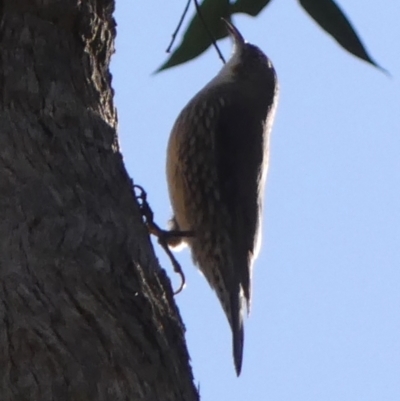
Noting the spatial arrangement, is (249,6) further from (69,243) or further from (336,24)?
(69,243)

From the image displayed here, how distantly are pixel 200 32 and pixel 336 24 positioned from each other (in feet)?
1.62

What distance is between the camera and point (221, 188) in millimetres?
3682

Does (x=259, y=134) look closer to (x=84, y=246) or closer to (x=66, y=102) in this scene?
(x=66, y=102)

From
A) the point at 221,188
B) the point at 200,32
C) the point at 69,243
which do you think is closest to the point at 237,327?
the point at 221,188

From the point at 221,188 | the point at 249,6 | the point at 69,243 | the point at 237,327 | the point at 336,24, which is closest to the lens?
the point at 69,243

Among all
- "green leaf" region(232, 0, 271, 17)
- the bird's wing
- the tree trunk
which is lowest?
the tree trunk

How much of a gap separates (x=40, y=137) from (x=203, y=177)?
1.39m

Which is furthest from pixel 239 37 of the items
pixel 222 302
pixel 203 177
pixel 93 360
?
pixel 93 360

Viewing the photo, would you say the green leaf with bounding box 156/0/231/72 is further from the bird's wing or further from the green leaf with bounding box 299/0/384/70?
the bird's wing

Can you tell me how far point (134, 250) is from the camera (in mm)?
2195

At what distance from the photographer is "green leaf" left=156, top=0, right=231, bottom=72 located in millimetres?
3303

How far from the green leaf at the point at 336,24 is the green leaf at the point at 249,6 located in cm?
18

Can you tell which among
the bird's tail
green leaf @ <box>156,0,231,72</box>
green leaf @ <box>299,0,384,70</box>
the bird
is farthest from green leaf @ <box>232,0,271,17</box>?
the bird's tail

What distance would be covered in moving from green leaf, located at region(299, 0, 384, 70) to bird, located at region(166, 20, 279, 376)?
0.66 metres
